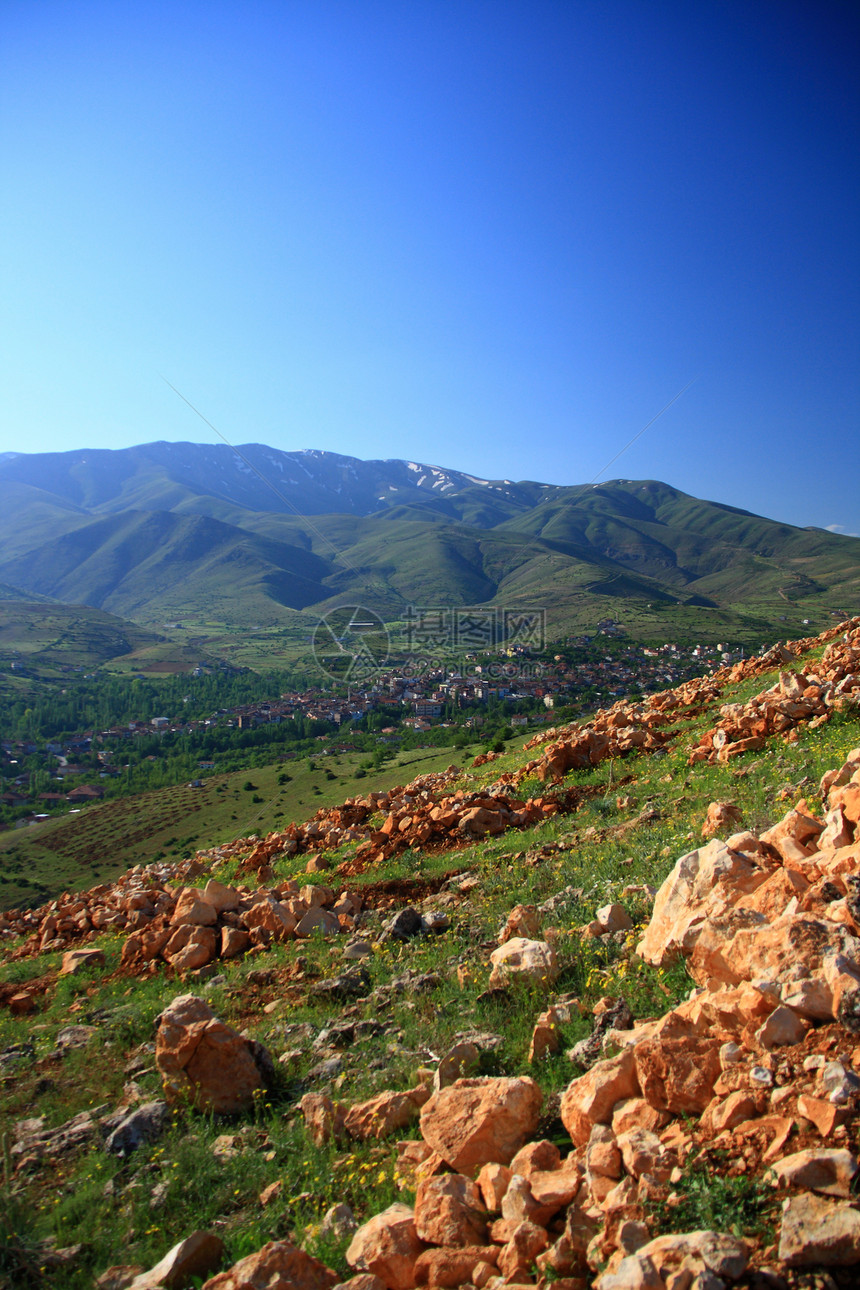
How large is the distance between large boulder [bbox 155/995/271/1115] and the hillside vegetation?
0.02 meters

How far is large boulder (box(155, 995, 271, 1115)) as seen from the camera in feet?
15.1

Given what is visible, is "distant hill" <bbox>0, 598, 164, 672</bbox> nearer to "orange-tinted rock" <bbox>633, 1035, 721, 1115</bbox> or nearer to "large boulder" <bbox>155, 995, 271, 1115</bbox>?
"large boulder" <bbox>155, 995, 271, 1115</bbox>

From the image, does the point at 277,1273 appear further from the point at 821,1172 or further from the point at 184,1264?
the point at 821,1172

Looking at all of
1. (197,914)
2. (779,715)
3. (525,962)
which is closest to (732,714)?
(779,715)

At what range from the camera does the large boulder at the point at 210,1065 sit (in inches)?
181

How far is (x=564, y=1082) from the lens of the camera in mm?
3775

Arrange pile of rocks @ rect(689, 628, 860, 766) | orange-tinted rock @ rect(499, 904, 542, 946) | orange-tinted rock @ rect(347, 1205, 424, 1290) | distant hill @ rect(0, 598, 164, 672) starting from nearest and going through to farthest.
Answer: orange-tinted rock @ rect(347, 1205, 424, 1290) → orange-tinted rock @ rect(499, 904, 542, 946) → pile of rocks @ rect(689, 628, 860, 766) → distant hill @ rect(0, 598, 164, 672)

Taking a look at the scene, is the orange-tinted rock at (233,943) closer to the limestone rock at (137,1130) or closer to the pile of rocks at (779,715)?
the limestone rock at (137,1130)

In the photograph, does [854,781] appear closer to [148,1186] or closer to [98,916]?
[148,1186]

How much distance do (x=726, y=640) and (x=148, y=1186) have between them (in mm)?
105341

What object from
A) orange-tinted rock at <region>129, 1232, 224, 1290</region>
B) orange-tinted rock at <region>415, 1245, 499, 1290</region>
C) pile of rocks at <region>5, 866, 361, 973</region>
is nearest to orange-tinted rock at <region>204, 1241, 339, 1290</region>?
orange-tinted rock at <region>129, 1232, 224, 1290</region>

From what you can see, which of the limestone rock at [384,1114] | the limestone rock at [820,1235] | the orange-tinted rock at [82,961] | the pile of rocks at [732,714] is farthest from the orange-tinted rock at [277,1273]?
the pile of rocks at [732,714]

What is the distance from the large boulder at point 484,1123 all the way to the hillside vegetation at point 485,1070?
13 millimetres

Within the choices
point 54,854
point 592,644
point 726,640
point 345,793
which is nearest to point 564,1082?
point 345,793
